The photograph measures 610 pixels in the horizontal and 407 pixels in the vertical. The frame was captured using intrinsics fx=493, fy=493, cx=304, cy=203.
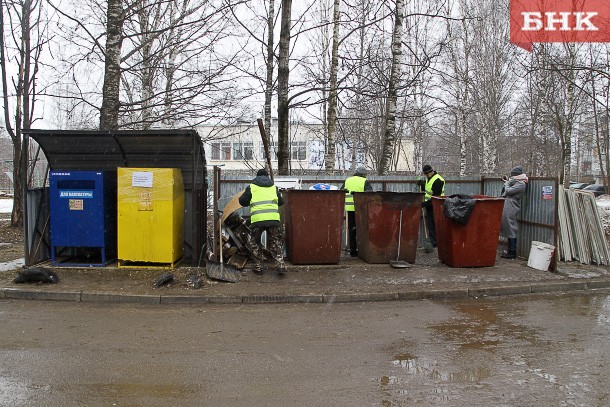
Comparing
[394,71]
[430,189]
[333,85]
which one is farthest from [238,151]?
[430,189]

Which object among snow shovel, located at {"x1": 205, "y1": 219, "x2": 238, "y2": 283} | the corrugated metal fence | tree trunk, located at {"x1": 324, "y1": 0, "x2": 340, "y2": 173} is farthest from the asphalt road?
tree trunk, located at {"x1": 324, "y1": 0, "x2": 340, "y2": 173}

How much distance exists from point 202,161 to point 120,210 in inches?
65.3

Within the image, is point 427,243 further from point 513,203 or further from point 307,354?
point 307,354

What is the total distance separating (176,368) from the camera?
14.4 feet

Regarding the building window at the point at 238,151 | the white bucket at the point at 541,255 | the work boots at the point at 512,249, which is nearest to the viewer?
the white bucket at the point at 541,255

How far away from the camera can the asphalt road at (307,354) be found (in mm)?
3811

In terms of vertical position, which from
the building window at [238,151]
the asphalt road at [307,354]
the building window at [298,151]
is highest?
the building window at [298,151]

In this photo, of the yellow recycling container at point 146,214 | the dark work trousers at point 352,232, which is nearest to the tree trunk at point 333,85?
the dark work trousers at point 352,232

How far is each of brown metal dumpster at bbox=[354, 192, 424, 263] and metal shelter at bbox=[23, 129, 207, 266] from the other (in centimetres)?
287

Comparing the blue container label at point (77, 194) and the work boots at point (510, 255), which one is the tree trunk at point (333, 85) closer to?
the work boots at point (510, 255)

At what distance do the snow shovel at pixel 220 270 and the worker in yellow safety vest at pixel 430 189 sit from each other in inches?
165

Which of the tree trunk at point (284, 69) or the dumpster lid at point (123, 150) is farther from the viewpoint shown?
the tree trunk at point (284, 69)

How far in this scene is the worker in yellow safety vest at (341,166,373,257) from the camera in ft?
30.3

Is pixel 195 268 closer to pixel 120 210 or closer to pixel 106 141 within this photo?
pixel 120 210
